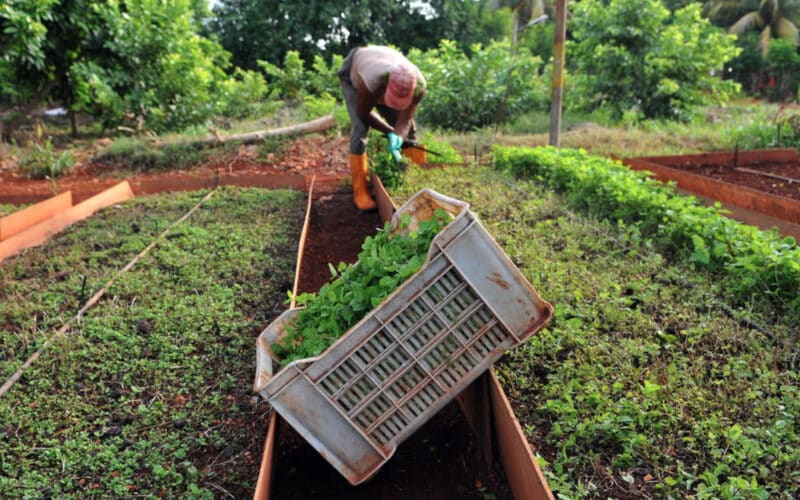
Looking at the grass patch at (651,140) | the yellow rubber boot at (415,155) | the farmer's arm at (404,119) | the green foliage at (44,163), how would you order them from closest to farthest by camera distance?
1. the farmer's arm at (404,119)
2. the yellow rubber boot at (415,155)
3. the green foliage at (44,163)
4. the grass patch at (651,140)

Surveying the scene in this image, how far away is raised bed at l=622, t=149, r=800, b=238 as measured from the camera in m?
5.54

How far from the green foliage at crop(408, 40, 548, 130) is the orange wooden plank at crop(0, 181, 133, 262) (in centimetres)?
782

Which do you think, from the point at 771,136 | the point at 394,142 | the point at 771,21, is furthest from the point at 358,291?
the point at 771,21

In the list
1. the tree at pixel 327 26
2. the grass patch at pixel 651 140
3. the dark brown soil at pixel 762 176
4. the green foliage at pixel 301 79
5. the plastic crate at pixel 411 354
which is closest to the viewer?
the plastic crate at pixel 411 354

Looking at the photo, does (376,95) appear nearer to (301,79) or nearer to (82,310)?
(82,310)

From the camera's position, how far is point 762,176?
800 centimetres

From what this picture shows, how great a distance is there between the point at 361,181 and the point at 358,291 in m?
4.34

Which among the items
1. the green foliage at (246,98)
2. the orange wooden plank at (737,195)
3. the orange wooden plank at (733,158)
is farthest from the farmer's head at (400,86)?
the green foliage at (246,98)

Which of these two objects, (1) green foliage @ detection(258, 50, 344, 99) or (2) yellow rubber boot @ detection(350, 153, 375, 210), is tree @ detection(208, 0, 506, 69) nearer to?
(1) green foliage @ detection(258, 50, 344, 99)

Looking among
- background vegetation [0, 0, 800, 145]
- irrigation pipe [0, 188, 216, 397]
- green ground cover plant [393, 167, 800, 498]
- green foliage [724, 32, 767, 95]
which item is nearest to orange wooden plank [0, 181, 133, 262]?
irrigation pipe [0, 188, 216, 397]

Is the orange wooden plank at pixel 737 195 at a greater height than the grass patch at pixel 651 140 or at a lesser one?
lesser

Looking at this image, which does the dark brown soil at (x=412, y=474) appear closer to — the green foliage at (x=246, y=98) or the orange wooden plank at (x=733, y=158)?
the orange wooden plank at (x=733, y=158)

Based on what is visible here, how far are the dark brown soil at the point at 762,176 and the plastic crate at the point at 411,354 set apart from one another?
5.95 metres

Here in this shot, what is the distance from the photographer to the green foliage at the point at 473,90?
14062 millimetres
